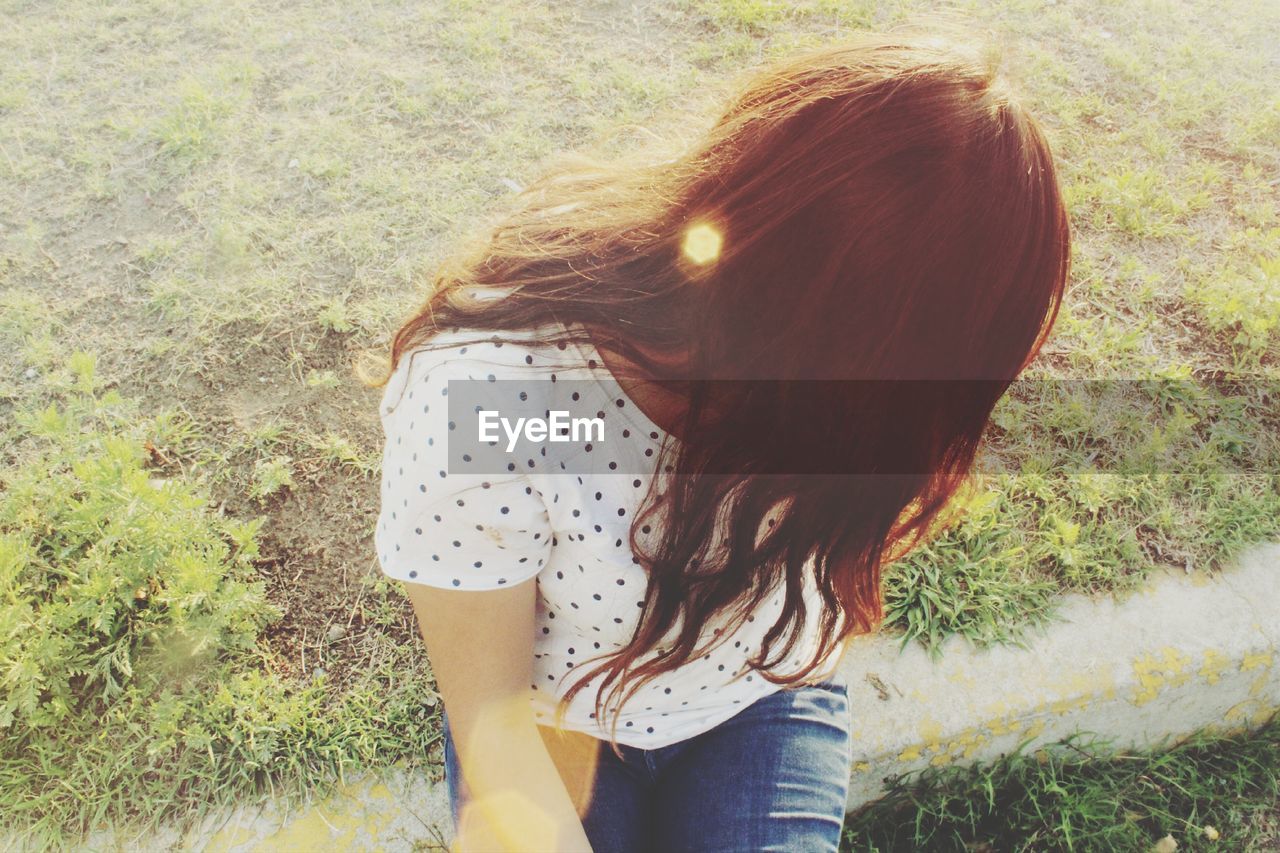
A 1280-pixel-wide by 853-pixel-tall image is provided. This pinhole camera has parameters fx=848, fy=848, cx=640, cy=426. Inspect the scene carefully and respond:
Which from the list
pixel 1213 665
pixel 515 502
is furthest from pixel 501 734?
pixel 1213 665

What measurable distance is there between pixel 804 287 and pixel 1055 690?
4.96 ft

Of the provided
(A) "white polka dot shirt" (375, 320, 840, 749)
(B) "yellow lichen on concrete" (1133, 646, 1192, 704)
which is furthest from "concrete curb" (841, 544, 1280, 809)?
(A) "white polka dot shirt" (375, 320, 840, 749)

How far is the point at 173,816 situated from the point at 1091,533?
2368mm

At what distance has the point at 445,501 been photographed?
47.8 inches

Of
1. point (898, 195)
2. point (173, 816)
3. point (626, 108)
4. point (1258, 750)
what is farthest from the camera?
point (626, 108)

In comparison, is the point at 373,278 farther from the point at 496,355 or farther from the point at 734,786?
the point at 734,786

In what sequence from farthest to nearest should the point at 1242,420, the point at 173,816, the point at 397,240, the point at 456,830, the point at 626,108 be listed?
the point at 626,108
the point at 397,240
the point at 1242,420
the point at 173,816
the point at 456,830

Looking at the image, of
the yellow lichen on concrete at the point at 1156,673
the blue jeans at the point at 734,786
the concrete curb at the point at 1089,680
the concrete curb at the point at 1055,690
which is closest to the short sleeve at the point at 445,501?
the blue jeans at the point at 734,786

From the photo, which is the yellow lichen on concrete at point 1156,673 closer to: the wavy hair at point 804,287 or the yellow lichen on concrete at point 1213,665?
the yellow lichen on concrete at point 1213,665

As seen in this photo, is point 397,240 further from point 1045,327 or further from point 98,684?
point 1045,327

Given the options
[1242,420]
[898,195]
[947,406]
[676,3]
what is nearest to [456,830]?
[947,406]

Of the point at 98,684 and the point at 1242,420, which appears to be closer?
the point at 98,684

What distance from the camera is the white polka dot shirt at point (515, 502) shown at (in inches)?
47.6

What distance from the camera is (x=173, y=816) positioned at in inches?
70.4
